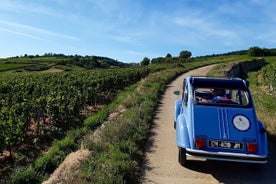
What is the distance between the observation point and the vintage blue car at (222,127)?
27.4ft

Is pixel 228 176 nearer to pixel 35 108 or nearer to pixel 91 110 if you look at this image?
pixel 35 108

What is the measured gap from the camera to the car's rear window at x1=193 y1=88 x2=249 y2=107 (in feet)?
31.1

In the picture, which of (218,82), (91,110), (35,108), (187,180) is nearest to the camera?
(187,180)

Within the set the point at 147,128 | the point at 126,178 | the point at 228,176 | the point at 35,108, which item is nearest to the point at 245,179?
Result: the point at 228,176

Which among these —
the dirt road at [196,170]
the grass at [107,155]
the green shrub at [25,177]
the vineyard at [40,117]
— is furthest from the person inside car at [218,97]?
the vineyard at [40,117]

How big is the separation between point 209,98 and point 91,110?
12152 millimetres

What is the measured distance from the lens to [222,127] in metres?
8.63

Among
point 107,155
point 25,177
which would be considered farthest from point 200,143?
point 25,177

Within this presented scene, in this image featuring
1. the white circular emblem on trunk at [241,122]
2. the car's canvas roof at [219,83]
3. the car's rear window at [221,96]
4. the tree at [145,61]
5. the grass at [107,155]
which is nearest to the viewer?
the grass at [107,155]

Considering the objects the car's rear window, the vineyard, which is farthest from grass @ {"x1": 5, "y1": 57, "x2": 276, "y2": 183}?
the car's rear window

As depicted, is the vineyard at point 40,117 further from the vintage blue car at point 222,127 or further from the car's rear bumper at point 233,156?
the car's rear bumper at point 233,156

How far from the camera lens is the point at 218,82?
987cm

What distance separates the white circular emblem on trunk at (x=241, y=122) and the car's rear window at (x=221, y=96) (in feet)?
1.75

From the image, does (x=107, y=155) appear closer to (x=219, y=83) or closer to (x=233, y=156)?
(x=233, y=156)
